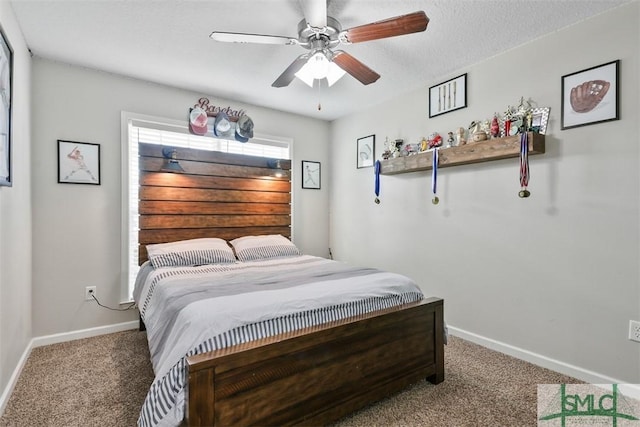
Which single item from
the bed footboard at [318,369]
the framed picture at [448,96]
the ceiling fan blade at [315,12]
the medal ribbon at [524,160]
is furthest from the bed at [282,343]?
the framed picture at [448,96]

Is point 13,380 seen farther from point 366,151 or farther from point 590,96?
point 590,96

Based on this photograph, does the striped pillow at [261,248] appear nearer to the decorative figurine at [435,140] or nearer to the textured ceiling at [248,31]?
the textured ceiling at [248,31]

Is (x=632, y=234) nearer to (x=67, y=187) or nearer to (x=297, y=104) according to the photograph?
(x=297, y=104)

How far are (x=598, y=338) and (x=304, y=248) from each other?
2.97 m

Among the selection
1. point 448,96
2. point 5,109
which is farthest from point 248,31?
point 448,96

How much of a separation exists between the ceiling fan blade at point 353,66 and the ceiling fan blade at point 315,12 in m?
0.26

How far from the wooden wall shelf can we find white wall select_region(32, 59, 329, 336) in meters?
1.99

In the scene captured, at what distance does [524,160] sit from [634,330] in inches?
48.9

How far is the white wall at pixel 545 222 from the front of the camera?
208cm

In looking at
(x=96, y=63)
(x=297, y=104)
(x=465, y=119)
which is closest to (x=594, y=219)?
(x=465, y=119)

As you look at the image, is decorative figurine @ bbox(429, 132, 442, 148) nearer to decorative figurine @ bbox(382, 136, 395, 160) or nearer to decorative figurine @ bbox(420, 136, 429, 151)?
decorative figurine @ bbox(420, 136, 429, 151)

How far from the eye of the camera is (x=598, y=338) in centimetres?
218

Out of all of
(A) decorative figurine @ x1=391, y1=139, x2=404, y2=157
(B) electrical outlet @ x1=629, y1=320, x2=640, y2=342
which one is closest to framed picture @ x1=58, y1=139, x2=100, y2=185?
(A) decorative figurine @ x1=391, y1=139, x2=404, y2=157

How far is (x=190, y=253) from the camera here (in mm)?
2953
